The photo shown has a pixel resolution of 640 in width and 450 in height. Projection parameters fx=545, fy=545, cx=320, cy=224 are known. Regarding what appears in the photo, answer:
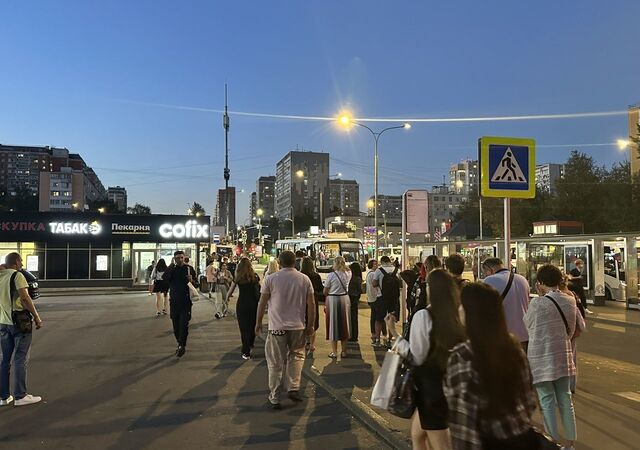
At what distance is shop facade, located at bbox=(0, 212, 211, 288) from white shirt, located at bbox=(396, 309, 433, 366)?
105 ft

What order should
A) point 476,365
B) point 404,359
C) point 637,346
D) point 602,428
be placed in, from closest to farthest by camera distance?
1. point 476,365
2. point 404,359
3. point 602,428
4. point 637,346

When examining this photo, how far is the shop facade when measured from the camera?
34.4 m

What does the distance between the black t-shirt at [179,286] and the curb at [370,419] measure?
3.43 meters

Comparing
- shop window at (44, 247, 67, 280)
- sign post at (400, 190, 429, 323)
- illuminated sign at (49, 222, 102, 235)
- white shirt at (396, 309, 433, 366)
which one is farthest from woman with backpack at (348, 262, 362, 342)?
shop window at (44, 247, 67, 280)

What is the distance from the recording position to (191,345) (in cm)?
1134

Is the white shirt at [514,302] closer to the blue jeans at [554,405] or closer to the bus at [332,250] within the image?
the blue jeans at [554,405]

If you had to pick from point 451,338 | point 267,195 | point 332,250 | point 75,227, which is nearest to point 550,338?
point 451,338

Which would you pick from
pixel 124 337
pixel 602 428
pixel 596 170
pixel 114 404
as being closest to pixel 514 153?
pixel 602 428

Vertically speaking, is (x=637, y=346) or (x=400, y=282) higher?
(x=400, y=282)

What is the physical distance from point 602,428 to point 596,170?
1824 inches

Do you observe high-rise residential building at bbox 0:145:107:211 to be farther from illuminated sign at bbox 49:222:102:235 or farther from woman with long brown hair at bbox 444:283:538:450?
woman with long brown hair at bbox 444:283:538:450

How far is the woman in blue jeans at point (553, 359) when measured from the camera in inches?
186

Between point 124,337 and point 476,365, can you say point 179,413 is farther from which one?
point 124,337

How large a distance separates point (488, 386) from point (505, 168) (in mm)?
5186
